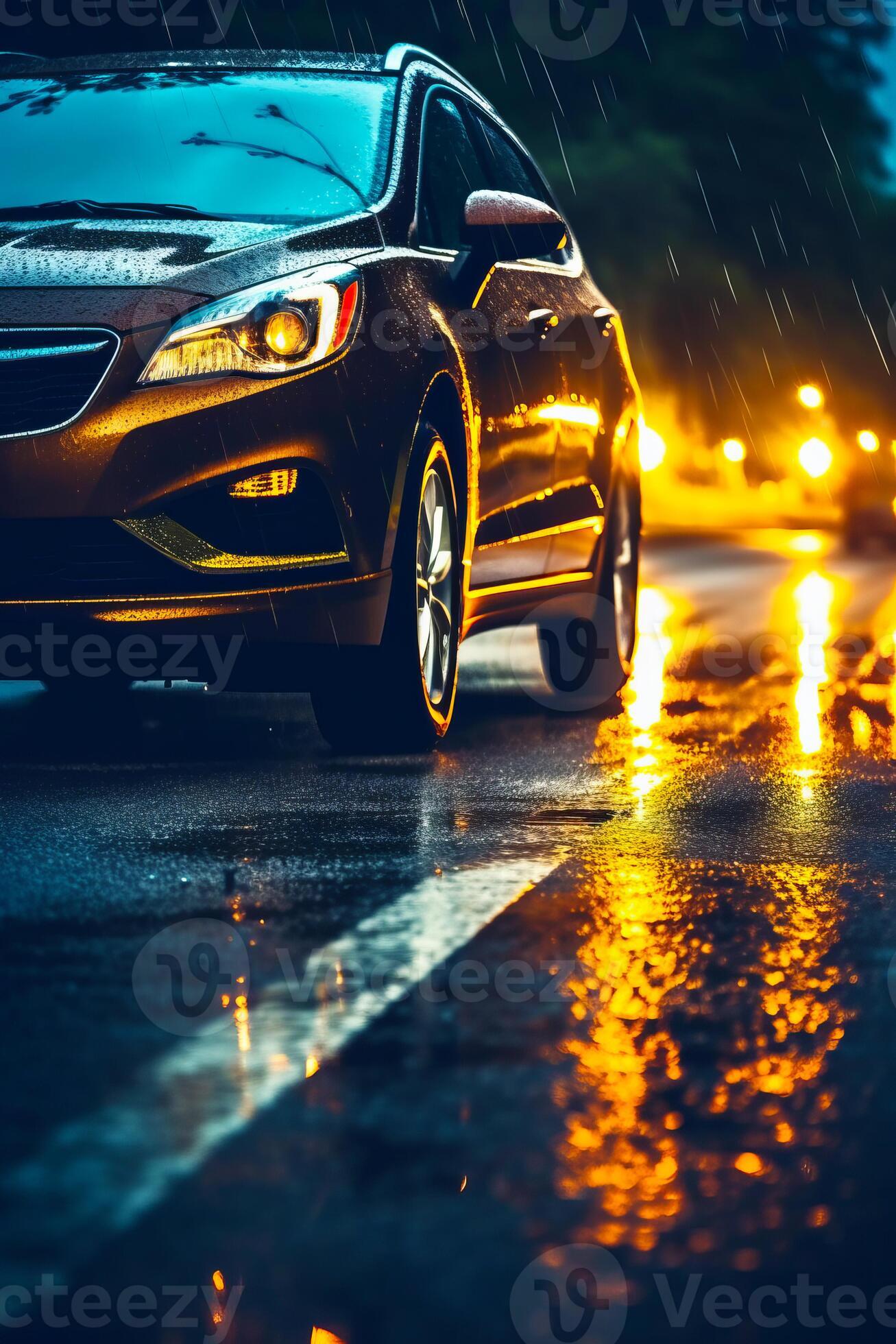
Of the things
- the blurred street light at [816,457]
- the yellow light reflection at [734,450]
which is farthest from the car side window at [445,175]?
the yellow light reflection at [734,450]

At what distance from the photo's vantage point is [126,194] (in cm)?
715

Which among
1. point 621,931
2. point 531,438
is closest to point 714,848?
point 621,931

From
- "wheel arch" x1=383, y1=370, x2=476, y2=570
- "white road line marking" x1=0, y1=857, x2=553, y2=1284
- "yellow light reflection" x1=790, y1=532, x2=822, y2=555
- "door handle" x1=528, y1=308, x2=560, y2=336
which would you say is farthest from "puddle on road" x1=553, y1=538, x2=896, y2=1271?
"yellow light reflection" x1=790, y1=532, x2=822, y2=555

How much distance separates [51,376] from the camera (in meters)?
6.35

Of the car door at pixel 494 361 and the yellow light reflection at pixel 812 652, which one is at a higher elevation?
the car door at pixel 494 361

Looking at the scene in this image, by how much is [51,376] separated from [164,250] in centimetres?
51

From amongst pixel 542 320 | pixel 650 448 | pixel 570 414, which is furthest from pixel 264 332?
pixel 650 448

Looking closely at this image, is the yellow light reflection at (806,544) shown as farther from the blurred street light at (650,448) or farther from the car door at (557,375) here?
the car door at (557,375)

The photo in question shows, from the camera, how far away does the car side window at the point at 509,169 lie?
8391 millimetres

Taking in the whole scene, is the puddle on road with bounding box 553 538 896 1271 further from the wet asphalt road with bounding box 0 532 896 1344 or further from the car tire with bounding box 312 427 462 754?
the car tire with bounding box 312 427 462 754

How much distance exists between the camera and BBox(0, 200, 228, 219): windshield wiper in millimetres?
6918

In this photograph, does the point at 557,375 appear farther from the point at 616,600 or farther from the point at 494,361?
the point at 616,600

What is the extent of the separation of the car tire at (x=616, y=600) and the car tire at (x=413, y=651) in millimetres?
1693

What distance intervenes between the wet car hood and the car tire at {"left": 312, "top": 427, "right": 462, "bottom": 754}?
1.99 feet
